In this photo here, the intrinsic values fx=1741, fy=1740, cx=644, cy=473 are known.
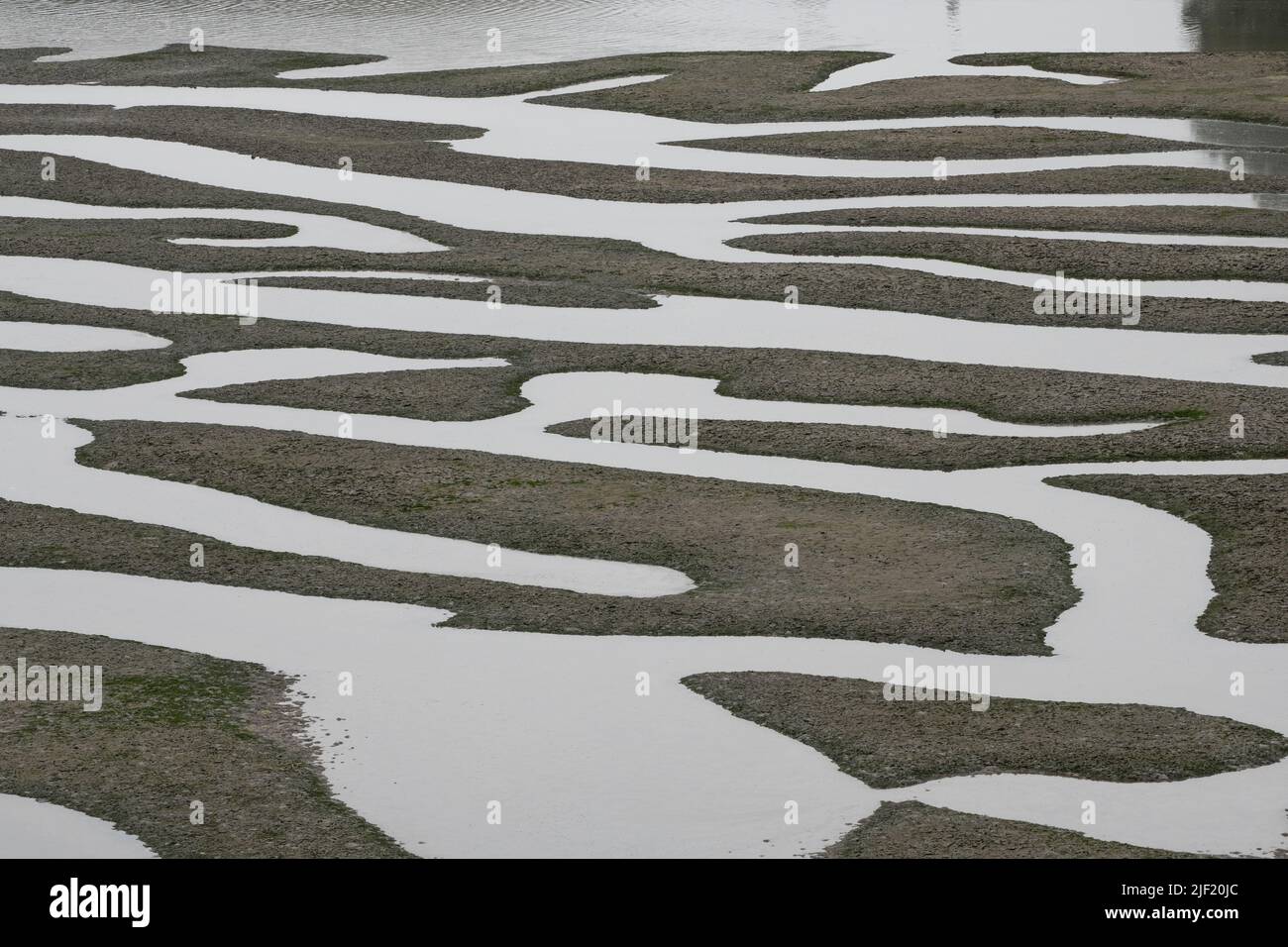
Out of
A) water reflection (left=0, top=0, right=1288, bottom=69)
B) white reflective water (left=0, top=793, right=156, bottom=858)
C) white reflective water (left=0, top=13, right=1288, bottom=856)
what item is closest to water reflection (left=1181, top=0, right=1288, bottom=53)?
water reflection (left=0, top=0, right=1288, bottom=69)

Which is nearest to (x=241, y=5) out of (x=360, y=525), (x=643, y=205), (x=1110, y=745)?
(x=643, y=205)

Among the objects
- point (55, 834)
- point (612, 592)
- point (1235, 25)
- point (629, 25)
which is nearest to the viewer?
point (55, 834)

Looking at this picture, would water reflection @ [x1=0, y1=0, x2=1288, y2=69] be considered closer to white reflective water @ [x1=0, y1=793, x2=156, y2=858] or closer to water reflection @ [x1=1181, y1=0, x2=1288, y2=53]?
water reflection @ [x1=1181, y1=0, x2=1288, y2=53]

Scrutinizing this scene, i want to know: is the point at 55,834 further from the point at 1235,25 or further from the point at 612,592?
the point at 1235,25

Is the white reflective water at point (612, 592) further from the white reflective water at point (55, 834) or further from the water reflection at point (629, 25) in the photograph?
Answer: the water reflection at point (629, 25)

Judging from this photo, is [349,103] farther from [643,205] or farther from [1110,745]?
[1110,745]

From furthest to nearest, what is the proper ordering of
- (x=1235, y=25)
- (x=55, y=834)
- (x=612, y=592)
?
(x=1235, y=25) → (x=612, y=592) → (x=55, y=834)

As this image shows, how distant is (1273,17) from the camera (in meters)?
70.0

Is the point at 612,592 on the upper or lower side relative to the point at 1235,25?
lower

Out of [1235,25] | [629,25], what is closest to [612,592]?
[1235,25]

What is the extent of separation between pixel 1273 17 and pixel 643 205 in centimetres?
4125

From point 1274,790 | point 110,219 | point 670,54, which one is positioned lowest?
point 1274,790

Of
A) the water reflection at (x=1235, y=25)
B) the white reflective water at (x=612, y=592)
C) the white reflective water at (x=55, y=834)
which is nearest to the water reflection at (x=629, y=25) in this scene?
the water reflection at (x=1235, y=25)

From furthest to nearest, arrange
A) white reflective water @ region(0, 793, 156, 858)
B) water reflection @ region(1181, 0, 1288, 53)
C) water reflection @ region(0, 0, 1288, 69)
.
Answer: water reflection @ region(0, 0, 1288, 69), water reflection @ region(1181, 0, 1288, 53), white reflective water @ region(0, 793, 156, 858)
